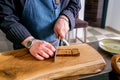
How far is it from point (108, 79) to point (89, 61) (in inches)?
3.3

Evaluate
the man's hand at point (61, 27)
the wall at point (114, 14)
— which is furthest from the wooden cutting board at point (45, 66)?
the wall at point (114, 14)

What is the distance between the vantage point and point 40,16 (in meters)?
0.68

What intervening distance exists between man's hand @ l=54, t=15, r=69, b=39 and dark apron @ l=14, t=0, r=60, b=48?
41mm

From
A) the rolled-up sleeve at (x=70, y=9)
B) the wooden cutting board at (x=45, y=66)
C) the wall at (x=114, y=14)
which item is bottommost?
the wall at (x=114, y=14)

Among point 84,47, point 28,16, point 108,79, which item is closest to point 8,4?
point 28,16

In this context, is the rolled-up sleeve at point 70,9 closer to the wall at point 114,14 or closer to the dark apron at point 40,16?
the dark apron at point 40,16

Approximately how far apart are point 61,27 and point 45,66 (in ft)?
0.68

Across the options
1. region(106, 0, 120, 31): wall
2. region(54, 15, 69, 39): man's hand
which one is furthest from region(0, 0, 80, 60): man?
region(106, 0, 120, 31): wall

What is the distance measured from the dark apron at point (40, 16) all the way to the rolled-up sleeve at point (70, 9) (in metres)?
0.04

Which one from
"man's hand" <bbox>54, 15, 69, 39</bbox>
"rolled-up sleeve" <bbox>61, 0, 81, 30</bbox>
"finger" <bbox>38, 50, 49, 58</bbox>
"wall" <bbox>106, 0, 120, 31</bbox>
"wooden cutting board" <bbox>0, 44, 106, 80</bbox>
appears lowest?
"wall" <bbox>106, 0, 120, 31</bbox>

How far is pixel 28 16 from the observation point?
66cm

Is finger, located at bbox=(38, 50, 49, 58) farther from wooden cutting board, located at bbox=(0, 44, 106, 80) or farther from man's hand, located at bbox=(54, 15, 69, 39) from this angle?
man's hand, located at bbox=(54, 15, 69, 39)

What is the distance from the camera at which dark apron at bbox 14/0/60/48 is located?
2.15 ft

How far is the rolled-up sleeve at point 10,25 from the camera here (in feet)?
1.90
